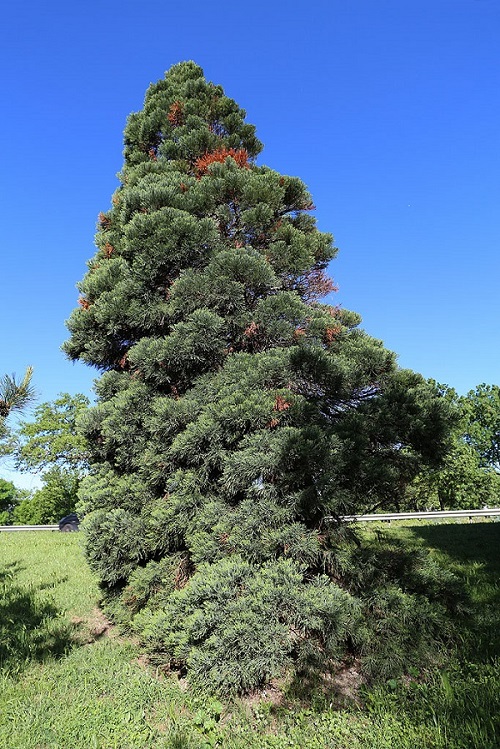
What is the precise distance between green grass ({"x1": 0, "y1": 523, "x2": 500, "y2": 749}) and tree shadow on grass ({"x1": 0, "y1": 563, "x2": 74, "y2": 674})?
2 centimetres

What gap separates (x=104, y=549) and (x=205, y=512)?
66.4 inches

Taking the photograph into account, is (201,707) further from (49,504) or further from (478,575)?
(49,504)


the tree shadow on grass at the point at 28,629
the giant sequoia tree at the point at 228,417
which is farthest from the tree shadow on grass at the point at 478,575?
the tree shadow on grass at the point at 28,629

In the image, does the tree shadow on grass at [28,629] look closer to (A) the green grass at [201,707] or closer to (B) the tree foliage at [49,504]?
(A) the green grass at [201,707]

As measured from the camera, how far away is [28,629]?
15.7 feet

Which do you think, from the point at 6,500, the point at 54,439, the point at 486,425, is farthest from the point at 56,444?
the point at 486,425

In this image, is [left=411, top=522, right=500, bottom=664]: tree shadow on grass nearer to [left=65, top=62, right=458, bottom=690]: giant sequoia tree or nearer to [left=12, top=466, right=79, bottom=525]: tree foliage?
[left=65, top=62, right=458, bottom=690]: giant sequoia tree

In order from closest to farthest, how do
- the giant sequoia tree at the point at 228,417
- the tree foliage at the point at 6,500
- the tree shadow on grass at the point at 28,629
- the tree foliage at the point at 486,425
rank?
the giant sequoia tree at the point at 228,417 → the tree shadow on grass at the point at 28,629 → the tree foliage at the point at 486,425 → the tree foliage at the point at 6,500

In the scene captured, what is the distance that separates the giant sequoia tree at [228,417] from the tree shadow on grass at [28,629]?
74cm

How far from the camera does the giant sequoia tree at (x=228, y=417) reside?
3539 mm

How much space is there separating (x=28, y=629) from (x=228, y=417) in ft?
11.6

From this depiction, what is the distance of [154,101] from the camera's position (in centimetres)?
670

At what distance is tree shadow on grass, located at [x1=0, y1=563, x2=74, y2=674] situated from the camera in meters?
4.11

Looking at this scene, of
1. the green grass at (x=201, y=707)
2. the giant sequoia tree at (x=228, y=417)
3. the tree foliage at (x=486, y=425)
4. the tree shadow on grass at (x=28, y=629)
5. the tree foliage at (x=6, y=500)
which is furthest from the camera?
the tree foliage at (x=6, y=500)
